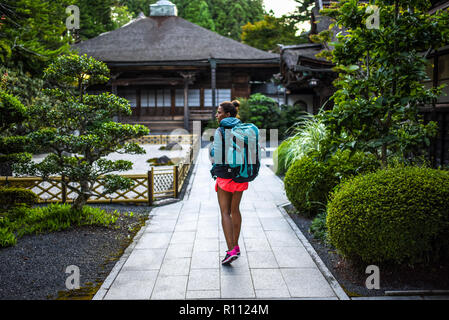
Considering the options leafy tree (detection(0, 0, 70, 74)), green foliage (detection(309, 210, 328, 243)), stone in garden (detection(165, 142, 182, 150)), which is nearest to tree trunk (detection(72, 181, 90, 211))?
green foliage (detection(309, 210, 328, 243))

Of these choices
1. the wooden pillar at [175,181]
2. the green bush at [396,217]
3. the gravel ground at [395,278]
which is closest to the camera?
the green bush at [396,217]

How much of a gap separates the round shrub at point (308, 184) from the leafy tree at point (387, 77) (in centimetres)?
147

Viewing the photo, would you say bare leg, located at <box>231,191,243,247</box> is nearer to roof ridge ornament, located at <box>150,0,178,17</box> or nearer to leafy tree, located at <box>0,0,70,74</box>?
leafy tree, located at <box>0,0,70,74</box>

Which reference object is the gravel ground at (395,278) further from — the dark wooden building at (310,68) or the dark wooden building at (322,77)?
the dark wooden building at (310,68)

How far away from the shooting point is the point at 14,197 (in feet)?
20.6

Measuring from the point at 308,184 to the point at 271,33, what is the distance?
Answer: 82.6 feet

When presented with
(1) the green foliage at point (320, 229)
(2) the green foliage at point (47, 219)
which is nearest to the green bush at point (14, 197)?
(2) the green foliage at point (47, 219)

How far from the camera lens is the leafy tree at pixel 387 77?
409 cm

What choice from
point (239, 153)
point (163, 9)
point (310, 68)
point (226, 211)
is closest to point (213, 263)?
point (226, 211)

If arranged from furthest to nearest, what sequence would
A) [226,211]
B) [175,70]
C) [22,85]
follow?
[175,70] → [22,85] → [226,211]

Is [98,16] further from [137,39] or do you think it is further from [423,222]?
[423,222]

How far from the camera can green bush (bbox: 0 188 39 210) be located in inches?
241

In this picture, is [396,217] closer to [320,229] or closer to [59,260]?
[320,229]

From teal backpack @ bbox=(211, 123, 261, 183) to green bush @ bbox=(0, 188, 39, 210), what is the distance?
407 cm
